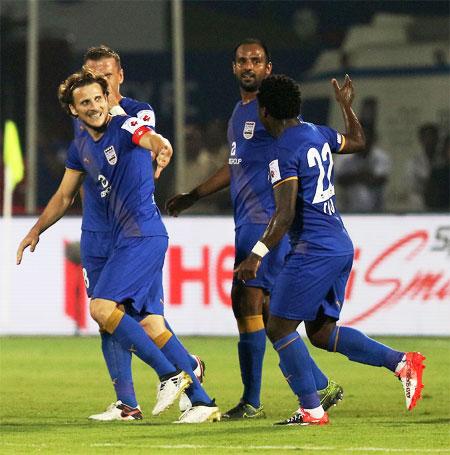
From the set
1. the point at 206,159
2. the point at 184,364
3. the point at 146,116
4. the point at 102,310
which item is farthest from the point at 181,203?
the point at 206,159

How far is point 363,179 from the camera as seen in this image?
1902 centimetres

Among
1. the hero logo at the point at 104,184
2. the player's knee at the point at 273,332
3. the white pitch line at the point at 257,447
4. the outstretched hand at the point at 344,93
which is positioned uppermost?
the outstretched hand at the point at 344,93

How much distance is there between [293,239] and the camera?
9219mm

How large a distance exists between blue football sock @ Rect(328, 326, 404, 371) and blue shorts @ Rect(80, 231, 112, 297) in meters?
1.53

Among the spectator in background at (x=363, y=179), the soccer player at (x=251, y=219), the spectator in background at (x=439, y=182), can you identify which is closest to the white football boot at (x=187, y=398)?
the soccer player at (x=251, y=219)

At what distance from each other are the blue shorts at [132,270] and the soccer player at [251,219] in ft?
2.32

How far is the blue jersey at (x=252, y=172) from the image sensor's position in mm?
10055

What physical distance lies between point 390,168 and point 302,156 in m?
11.1

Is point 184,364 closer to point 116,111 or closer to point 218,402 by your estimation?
point 218,402

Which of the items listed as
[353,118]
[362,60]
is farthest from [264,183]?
[362,60]

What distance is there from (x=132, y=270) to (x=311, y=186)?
1.17m

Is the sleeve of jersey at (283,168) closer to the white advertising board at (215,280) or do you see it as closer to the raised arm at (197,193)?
the raised arm at (197,193)

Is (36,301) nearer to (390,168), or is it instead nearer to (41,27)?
(390,168)

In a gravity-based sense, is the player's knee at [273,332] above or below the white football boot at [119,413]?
above
